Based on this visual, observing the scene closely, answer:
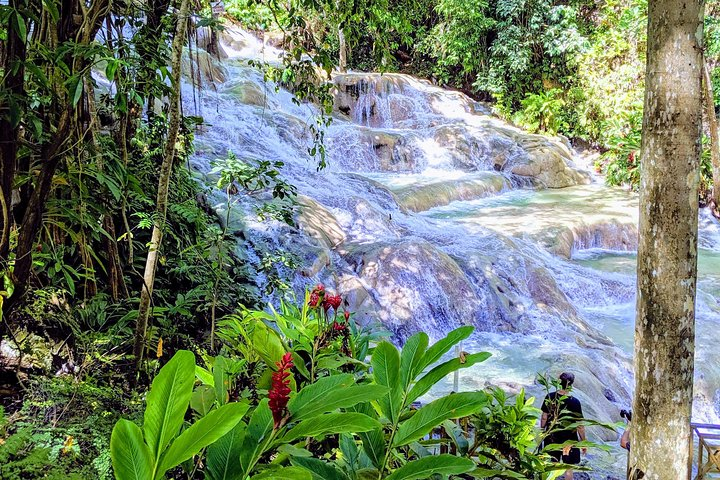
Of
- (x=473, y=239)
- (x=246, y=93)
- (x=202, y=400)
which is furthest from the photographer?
(x=246, y=93)

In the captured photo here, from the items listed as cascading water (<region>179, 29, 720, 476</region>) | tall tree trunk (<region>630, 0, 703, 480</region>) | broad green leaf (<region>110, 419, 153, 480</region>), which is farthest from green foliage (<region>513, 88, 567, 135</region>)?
broad green leaf (<region>110, 419, 153, 480</region>)

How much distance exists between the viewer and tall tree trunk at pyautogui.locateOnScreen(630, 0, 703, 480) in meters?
1.92

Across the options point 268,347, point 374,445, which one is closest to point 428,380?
point 374,445

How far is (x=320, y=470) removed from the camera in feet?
3.45

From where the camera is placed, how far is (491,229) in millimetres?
9352

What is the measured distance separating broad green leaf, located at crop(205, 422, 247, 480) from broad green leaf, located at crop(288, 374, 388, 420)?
113 millimetres

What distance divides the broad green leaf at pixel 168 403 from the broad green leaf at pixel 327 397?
8.3 inches

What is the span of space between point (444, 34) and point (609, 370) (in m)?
16.7

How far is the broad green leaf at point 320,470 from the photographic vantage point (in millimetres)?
1049

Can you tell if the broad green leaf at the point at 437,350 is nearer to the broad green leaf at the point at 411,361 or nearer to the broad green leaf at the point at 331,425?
the broad green leaf at the point at 411,361

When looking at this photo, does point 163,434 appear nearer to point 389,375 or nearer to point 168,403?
point 168,403

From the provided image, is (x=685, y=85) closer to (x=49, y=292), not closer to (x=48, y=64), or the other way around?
(x=48, y=64)

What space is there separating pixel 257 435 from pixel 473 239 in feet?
26.2

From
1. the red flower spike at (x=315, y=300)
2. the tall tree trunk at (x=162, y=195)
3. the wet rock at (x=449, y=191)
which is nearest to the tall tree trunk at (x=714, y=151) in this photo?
the wet rock at (x=449, y=191)
